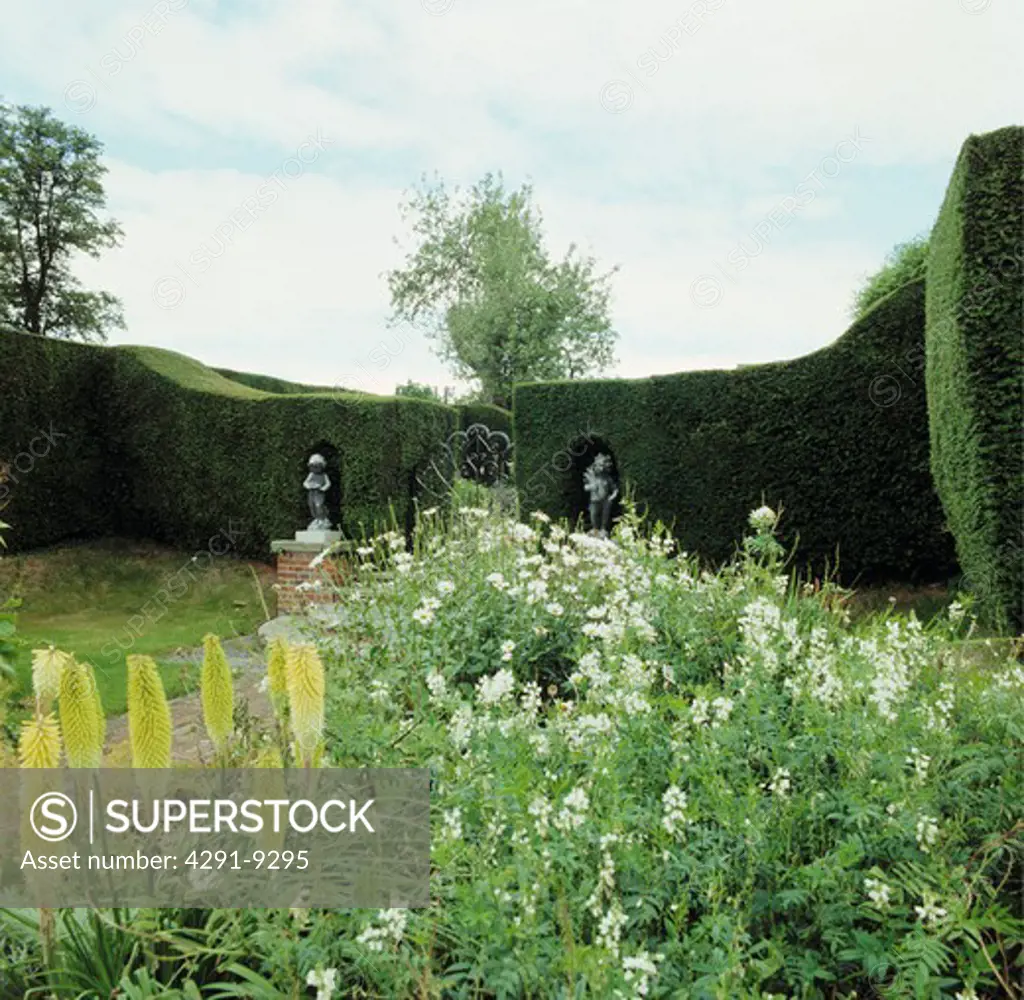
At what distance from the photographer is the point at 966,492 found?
19.9 ft

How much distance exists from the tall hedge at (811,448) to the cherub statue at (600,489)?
0.24 m

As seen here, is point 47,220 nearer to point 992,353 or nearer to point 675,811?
point 992,353

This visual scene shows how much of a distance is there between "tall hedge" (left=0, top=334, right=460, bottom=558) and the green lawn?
1.52ft

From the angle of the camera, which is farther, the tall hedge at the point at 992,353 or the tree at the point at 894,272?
the tree at the point at 894,272

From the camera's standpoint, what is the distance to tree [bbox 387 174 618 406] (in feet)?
81.0

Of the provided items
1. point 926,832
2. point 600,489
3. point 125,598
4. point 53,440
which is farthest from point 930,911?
point 53,440

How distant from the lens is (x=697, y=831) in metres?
1.83

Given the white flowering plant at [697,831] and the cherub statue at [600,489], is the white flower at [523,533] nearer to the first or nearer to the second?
the white flowering plant at [697,831]

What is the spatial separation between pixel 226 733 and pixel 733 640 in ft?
7.25

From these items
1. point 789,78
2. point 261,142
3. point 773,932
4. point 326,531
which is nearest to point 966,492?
point 789,78

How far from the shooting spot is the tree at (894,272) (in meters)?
16.2

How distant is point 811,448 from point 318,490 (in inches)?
238

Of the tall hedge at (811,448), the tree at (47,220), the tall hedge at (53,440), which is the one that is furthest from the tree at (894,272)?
the tree at (47,220)

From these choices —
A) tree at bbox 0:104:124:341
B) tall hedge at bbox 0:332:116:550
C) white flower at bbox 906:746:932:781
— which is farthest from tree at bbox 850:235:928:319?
tree at bbox 0:104:124:341
